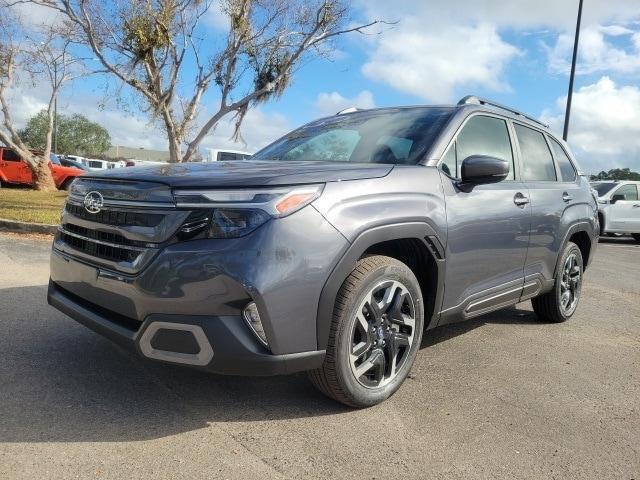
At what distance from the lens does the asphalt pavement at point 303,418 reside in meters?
2.37

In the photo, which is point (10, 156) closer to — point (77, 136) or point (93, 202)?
point (93, 202)

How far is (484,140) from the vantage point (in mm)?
3955

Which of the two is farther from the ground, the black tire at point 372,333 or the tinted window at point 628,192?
the tinted window at point 628,192

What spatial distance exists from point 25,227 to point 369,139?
7630mm

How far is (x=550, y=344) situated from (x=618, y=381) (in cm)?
78

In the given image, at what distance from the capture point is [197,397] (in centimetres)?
299

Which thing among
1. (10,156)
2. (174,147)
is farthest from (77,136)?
(174,147)

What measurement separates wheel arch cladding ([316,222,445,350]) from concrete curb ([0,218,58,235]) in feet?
24.9

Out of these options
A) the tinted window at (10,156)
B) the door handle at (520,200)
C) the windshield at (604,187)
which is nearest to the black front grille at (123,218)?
the door handle at (520,200)

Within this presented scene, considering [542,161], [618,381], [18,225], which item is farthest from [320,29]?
[618,381]

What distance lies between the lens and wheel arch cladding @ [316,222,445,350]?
2611 mm

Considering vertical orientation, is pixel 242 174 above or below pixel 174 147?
below

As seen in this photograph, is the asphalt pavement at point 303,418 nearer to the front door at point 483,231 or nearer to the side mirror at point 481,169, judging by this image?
the front door at point 483,231

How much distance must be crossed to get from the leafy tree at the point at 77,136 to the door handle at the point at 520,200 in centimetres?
8228
